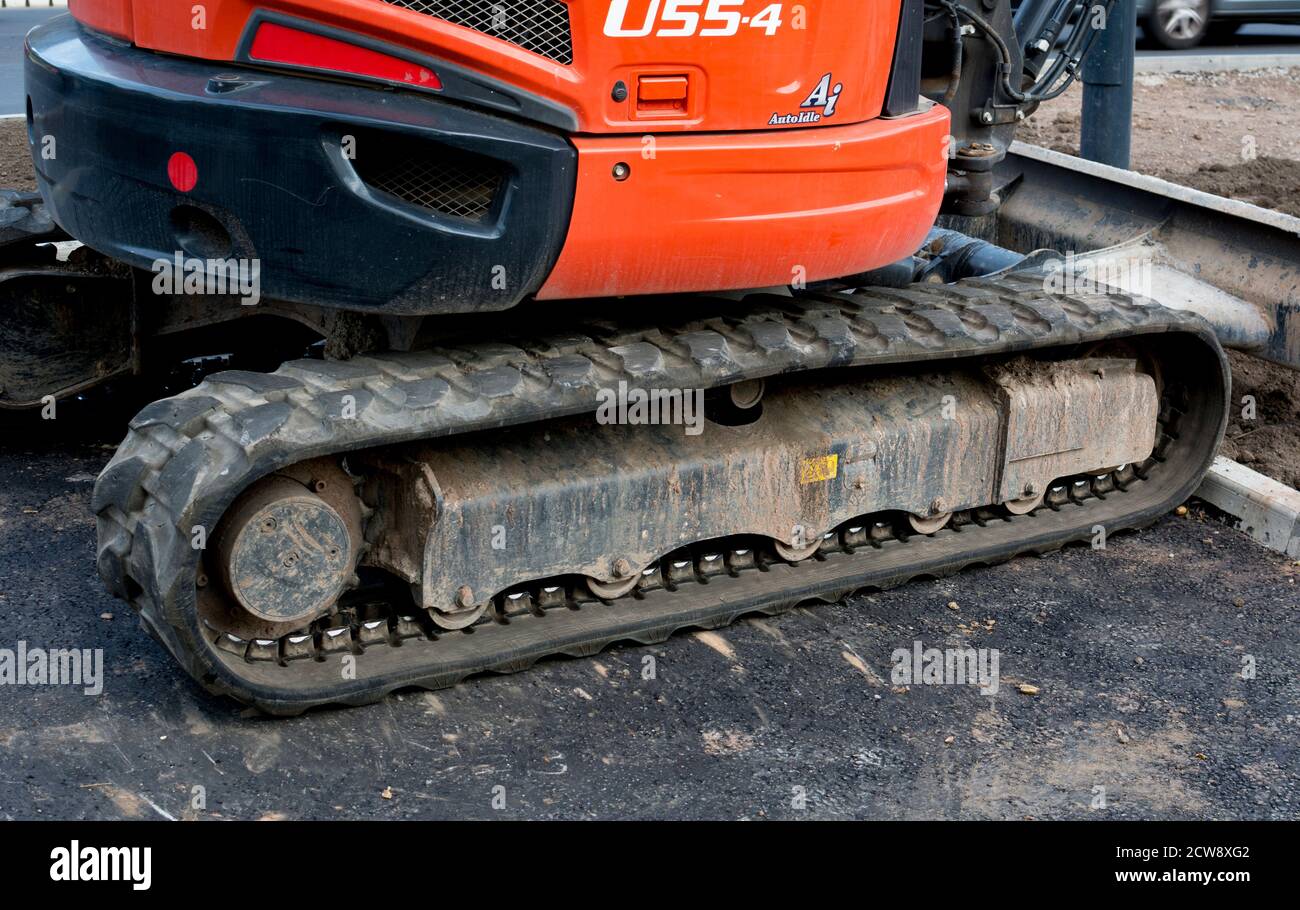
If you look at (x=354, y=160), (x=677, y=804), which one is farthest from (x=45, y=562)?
(x=677, y=804)

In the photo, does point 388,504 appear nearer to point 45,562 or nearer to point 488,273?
point 488,273

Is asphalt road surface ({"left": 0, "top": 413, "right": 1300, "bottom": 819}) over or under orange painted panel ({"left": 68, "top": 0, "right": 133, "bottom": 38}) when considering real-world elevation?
under

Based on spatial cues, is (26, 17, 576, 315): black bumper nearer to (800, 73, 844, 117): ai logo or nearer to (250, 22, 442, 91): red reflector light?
(250, 22, 442, 91): red reflector light

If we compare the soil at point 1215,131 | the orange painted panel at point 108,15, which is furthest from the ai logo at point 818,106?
the soil at point 1215,131

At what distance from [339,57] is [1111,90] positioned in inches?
203

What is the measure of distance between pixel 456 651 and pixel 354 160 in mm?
1271

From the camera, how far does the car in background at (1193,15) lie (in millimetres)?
14719

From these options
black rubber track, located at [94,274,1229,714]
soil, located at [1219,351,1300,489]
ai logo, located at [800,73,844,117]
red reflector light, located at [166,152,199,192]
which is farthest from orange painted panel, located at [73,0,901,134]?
soil, located at [1219,351,1300,489]

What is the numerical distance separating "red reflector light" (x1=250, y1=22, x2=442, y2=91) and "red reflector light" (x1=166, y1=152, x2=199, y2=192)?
0.33 metres

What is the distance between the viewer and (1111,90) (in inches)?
304

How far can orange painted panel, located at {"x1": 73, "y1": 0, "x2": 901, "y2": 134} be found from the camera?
11.7ft

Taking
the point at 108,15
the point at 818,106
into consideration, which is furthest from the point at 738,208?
→ the point at 108,15

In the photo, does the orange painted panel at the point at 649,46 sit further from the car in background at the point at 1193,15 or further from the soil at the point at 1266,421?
the car in background at the point at 1193,15

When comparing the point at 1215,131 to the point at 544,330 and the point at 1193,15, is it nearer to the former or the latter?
the point at 1193,15
